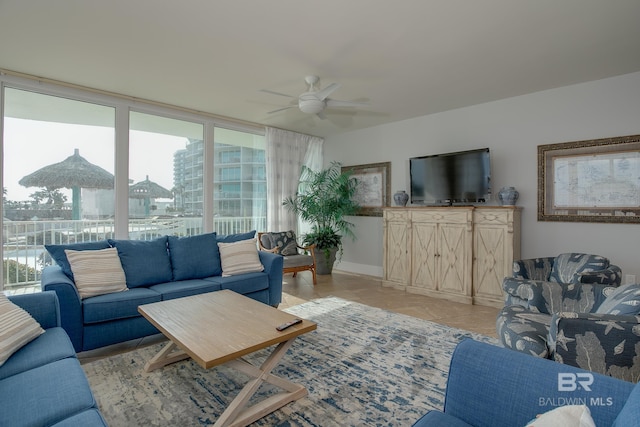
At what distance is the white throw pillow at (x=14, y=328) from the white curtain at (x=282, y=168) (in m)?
3.96

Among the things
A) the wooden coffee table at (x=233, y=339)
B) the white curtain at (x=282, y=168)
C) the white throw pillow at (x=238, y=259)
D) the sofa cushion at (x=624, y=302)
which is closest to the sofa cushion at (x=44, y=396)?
the wooden coffee table at (x=233, y=339)

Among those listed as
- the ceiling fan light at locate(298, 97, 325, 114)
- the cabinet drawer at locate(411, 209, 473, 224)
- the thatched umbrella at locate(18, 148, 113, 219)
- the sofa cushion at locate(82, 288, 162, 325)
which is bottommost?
the sofa cushion at locate(82, 288, 162, 325)

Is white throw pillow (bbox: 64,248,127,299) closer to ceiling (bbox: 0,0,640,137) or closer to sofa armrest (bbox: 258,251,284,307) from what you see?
sofa armrest (bbox: 258,251,284,307)

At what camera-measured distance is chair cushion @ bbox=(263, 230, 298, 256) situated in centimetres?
507

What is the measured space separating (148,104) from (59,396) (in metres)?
4.01

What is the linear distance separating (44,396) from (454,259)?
13.7 ft

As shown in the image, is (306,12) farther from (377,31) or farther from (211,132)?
(211,132)

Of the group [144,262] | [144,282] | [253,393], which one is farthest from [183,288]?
Answer: [253,393]

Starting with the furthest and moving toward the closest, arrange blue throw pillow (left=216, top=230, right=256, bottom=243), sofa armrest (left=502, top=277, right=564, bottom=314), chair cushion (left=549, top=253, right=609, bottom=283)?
blue throw pillow (left=216, top=230, right=256, bottom=243) → chair cushion (left=549, top=253, right=609, bottom=283) → sofa armrest (left=502, top=277, right=564, bottom=314)

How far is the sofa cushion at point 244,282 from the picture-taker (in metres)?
3.29

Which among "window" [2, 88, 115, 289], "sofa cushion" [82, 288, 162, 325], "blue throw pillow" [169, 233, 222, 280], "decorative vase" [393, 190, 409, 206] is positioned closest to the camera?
"sofa cushion" [82, 288, 162, 325]

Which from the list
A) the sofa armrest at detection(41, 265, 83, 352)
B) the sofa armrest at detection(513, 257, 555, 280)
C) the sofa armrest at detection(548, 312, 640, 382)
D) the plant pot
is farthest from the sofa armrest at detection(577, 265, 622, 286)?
the sofa armrest at detection(41, 265, 83, 352)

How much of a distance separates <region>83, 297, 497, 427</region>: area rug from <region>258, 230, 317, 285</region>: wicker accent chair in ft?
5.86

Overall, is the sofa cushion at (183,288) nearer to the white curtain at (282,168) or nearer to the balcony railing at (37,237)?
the balcony railing at (37,237)
